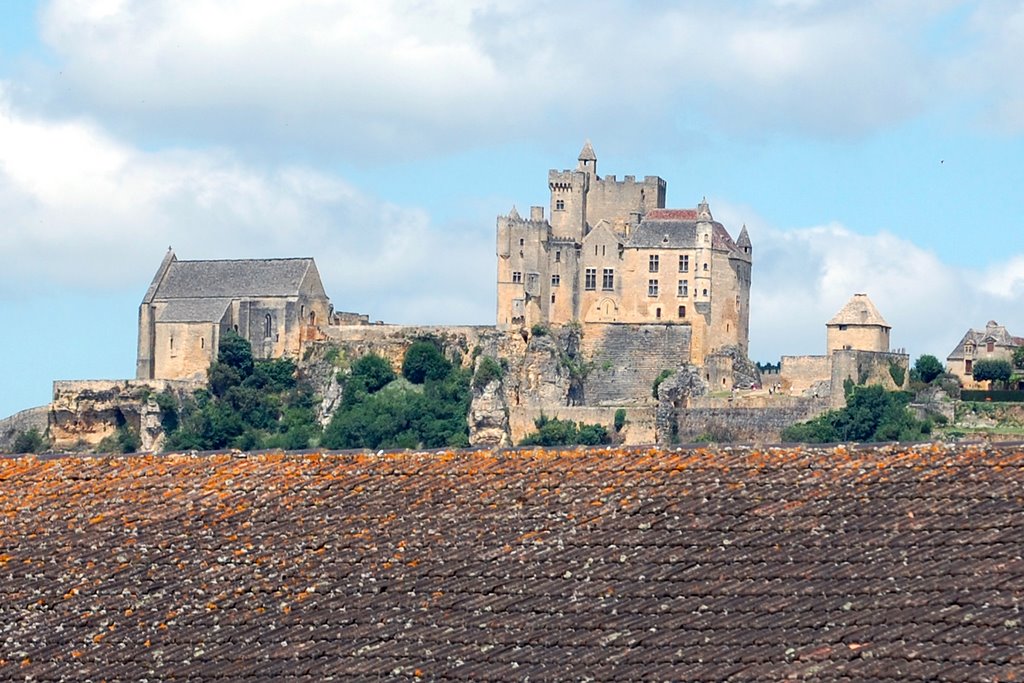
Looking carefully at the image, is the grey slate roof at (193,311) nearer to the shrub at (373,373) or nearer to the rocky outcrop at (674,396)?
the shrub at (373,373)

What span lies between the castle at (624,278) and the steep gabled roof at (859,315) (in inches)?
169

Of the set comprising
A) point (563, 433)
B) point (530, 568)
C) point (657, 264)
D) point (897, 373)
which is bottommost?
point (530, 568)

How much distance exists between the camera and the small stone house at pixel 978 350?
335ft

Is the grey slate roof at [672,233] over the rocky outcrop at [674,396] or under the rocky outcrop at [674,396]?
over

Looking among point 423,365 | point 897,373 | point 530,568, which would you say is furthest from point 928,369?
point 530,568

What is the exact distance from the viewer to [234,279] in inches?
4250

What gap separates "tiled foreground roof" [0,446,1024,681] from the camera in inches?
519

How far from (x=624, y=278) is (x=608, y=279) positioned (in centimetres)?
69

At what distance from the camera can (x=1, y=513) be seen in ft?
51.5

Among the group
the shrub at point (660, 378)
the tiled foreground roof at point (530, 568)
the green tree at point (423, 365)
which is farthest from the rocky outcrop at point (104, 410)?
the tiled foreground roof at point (530, 568)

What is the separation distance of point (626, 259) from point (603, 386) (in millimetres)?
5757

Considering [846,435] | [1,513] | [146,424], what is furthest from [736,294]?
[1,513]

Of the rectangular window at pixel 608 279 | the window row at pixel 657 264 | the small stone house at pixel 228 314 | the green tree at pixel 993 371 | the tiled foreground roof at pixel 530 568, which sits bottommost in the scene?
the tiled foreground roof at pixel 530 568

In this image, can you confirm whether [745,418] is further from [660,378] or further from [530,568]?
[530,568]
